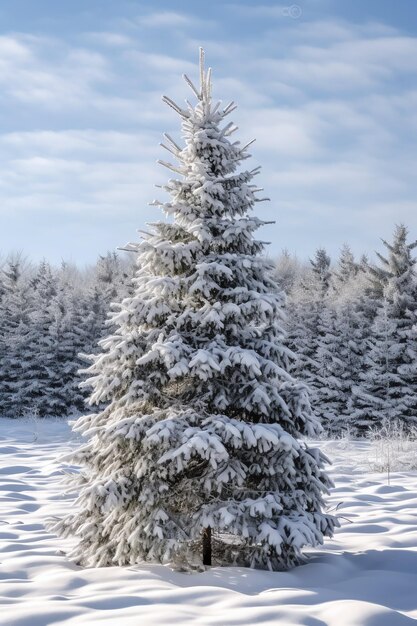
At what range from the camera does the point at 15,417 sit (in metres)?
27.9

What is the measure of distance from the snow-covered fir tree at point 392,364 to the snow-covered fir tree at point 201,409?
694 inches

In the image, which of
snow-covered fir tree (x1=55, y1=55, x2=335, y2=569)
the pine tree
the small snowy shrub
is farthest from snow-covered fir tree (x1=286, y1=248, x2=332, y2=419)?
snow-covered fir tree (x1=55, y1=55, x2=335, y2=569)

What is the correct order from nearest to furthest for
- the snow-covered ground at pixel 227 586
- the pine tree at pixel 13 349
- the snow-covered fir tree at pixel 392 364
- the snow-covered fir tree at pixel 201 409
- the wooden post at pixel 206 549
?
the snow-covered ground at pixel 227 586 < the snow-covered fir tree at pixel 201 409 < the wooden post at pixel 206 549 < the snow-covered fir tree at pixel 392 364 < the pine tree at pixel 13 349

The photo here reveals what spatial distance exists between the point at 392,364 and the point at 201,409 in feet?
64.6

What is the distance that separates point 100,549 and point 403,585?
9.37 feet

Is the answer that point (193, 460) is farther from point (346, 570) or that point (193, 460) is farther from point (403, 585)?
point (403, 585)

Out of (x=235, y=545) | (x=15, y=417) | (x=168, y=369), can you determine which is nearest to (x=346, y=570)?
(x=235, y=545)

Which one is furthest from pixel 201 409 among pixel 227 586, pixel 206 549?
pixel 227 586

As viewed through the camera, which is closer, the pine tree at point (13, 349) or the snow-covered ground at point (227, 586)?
the snow-covered ground at point (227, 586)

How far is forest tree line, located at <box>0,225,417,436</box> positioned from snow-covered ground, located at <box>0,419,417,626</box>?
50.6ft

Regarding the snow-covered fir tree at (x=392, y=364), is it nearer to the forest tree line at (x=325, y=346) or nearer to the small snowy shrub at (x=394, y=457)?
the forest tree line at (x=325, y=346)

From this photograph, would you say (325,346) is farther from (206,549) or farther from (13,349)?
(206,549)

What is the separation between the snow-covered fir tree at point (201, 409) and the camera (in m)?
5.46

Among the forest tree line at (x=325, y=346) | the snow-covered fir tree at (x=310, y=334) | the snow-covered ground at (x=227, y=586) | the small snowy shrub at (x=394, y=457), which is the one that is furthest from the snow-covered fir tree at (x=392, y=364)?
the snow-covered ground at (x=227, y=586)
